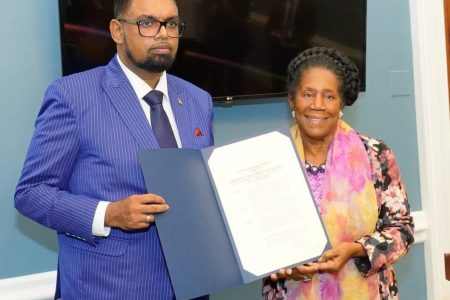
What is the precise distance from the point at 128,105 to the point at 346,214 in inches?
28.6

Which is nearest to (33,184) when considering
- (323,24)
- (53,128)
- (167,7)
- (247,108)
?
(53,128)

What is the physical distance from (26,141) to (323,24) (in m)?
1.43

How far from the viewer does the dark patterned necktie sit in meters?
1.57

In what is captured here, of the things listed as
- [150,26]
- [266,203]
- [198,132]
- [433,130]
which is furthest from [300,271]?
[433,130]

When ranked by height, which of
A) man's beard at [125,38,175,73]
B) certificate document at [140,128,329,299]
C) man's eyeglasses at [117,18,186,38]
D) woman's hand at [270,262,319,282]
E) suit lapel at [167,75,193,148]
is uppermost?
man's eyeglasses at [117,18,186,38]

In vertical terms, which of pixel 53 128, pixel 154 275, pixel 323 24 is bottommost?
pixel 154 275

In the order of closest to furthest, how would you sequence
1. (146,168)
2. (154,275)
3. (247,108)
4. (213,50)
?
(146,168) < (154,275) < (213,50) < (247,108)

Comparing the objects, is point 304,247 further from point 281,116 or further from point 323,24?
point 323,24

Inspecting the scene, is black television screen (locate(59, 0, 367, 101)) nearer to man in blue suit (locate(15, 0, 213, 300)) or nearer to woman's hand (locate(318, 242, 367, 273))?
man in blue suit (locate(15, 0, 213, 300))

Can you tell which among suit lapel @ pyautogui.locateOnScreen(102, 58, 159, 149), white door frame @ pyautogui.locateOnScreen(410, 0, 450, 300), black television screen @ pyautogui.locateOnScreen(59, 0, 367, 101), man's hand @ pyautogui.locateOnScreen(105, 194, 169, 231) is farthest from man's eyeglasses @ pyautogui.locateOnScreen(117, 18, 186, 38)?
white door frame @ pyautogui.locateOnScreen(410, 0, 450, 300)

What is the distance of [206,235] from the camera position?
1.50 meters

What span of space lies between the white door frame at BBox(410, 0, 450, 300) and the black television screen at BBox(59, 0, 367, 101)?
416mm

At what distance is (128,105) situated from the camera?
5.13 ft

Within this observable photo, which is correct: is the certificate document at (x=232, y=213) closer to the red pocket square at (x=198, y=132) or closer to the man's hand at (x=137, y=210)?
the man's hand at (x=137, y=210)
